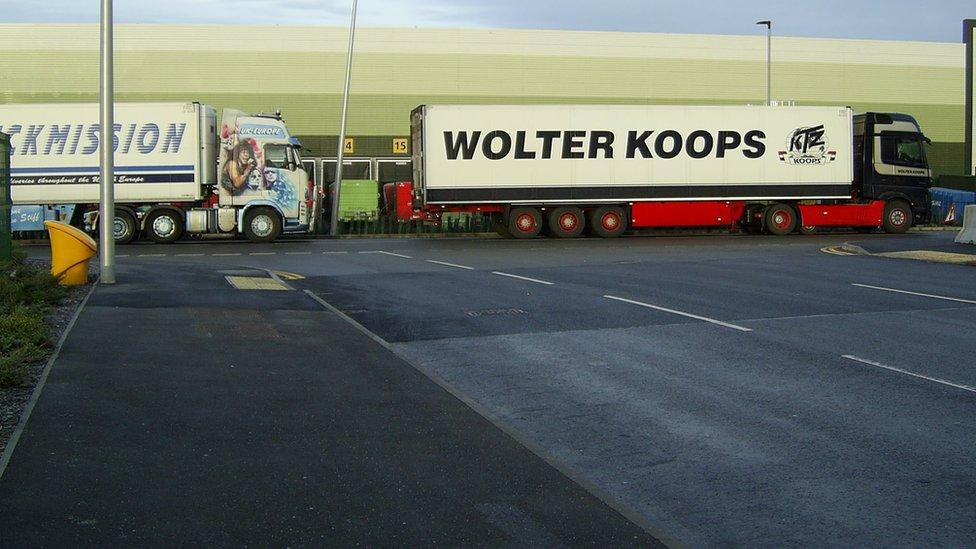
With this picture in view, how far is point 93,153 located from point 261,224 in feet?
16.7

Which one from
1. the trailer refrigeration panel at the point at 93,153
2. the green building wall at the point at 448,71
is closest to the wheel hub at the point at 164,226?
the trailer refrigeration panel at the point at 93,153

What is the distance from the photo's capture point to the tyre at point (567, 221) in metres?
35.1

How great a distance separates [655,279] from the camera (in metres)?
19.4

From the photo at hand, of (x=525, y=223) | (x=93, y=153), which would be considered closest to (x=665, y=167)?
(x=525, y=223)

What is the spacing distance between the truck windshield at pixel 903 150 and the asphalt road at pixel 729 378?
15581mm

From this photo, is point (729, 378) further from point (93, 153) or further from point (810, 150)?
point (810, 150)

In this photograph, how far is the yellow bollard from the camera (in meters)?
16.5

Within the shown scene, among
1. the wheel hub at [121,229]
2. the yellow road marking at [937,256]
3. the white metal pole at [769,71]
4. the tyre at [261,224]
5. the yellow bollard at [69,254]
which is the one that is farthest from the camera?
the white metal pole at [769,71]

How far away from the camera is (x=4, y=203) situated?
1767 cm

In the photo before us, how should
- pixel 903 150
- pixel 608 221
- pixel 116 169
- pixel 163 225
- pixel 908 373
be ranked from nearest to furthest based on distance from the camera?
pixel 908 373 < pixel 116 169 < pixel 163 225 < pixel 608 221 < pixel 903 150

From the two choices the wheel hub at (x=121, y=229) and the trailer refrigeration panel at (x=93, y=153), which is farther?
the wheel hub at (x=121, y=229)

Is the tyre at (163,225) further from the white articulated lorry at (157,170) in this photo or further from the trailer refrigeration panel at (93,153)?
the trailer refrigeration panel at (93,153)

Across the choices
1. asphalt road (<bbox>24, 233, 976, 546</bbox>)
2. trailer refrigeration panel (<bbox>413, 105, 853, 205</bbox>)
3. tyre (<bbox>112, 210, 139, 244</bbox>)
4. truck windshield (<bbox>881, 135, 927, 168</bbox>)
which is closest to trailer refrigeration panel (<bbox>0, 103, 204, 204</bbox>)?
tyre (<bbox>112, 210, 139, 244</bbox>)

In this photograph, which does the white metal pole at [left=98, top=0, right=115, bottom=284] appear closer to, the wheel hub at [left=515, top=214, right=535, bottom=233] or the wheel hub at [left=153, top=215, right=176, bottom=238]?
the wheel hub at [left=153, top=215, right=176, bottom=238]
